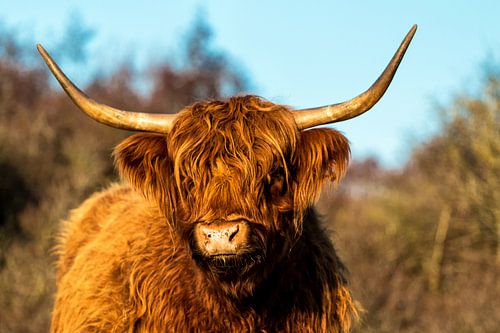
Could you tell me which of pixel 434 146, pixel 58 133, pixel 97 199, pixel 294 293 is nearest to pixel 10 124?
pixel 58 133

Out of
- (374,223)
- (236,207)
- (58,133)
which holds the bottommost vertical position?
(374,223)

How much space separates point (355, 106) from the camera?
4.04m

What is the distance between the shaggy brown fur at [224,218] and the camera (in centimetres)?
388

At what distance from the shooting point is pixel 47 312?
12.4 m

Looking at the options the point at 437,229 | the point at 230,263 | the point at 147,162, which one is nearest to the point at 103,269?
the point at 147,162

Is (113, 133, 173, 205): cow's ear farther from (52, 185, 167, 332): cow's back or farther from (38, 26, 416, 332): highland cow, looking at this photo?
(52, 185, 167, 332): cow's back

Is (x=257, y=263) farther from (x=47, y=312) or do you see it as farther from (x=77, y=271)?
(x=47, y=312)

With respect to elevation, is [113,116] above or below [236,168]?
above

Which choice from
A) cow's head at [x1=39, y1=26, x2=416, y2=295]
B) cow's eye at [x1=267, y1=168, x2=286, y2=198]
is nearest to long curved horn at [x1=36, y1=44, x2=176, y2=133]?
cow's head at [x1=39, y1=26, x2=416, y2=295]

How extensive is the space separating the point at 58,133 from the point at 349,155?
19.8 m

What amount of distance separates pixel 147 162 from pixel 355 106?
1.26 meters

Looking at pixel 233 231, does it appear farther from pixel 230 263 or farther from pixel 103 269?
pixel 103 269

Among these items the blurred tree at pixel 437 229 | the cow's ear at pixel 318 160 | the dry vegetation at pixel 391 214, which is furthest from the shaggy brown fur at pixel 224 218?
the blurred tree at pixel 437 229

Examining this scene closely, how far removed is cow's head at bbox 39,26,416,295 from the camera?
147 inches
